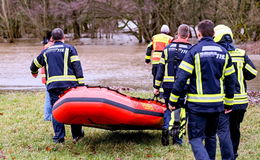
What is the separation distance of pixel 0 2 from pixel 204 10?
19.4 metres

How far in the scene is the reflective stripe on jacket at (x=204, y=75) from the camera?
4.03 meters

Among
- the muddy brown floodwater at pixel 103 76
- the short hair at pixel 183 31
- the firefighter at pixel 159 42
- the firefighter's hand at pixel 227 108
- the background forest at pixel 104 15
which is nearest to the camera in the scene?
the firefighter's hand at pixel 227 108

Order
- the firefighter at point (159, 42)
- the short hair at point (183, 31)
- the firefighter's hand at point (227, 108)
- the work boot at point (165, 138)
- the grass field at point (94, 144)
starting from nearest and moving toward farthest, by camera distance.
Answer: the firefighter's hand at point (227, 108)
the grass field at point (94, 144)
the short hair at point (183, 31)
the work boot at point (165, 138)
the firefighter at point (159, 42)

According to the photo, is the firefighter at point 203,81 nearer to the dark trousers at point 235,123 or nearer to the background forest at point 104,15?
the dark trousers at point 235,123

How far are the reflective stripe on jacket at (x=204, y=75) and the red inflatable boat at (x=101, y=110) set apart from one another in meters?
1.06

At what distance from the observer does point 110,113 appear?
4.85 metres

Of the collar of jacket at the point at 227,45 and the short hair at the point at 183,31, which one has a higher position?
the short hair at the point at 183,31

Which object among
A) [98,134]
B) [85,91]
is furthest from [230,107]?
[98,134]

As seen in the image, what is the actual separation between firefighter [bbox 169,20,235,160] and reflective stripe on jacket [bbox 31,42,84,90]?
1.91 m

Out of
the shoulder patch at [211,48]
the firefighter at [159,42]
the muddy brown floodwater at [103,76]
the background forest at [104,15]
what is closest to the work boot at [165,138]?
the shoulder patch at [211,48]

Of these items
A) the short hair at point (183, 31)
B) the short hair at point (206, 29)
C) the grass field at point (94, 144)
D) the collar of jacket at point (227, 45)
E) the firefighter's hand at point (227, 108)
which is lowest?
the grass field at point (94, 144)

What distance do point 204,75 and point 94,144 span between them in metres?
2.31

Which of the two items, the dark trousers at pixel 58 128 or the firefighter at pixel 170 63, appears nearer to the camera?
the firefighter at pixel 170 63

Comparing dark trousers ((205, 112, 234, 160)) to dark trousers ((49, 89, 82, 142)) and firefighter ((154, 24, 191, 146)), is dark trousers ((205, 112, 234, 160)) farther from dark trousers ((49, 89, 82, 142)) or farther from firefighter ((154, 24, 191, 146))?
dark trousers ((49, 89, 82, 142))
